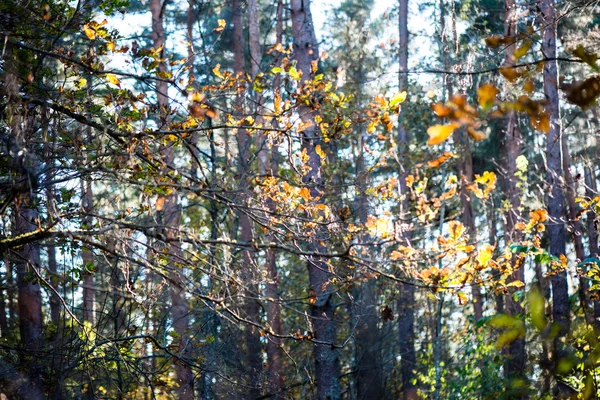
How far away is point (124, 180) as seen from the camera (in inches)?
157

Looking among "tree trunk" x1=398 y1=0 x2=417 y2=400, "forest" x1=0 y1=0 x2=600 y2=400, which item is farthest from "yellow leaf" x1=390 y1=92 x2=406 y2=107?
"tree trunk" x1=398 y1=0 x2=417 y2=400

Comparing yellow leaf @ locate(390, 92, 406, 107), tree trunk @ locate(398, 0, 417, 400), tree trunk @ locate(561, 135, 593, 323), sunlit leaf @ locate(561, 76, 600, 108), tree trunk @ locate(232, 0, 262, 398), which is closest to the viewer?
sunlit leaf @ locate(561, 76, 600, 108)

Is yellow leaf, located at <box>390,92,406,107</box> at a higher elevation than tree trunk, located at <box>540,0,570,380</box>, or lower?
lower

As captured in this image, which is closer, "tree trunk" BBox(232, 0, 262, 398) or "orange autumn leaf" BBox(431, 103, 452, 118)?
"orange autumn leaf" BBox(431, 103, 452, 118)

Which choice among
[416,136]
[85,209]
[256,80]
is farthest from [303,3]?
[416,136]

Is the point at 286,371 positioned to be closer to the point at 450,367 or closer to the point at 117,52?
the point at 450,367

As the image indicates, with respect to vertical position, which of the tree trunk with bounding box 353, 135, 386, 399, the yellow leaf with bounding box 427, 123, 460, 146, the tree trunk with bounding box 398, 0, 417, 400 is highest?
the tree trunk with bounding box 398, 0, 417, 400

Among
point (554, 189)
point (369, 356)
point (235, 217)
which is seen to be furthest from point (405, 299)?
point (235, 217)

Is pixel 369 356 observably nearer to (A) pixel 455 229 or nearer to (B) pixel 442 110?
(A) pixel 455 229

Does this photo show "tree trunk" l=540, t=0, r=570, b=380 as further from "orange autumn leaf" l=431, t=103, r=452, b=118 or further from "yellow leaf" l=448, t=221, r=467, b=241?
"orange autumn leaf" l=431, t=103, r=452, b=118

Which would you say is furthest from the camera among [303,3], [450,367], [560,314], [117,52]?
[450,367]

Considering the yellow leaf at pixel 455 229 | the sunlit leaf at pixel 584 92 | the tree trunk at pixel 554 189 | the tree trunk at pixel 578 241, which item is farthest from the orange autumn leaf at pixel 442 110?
the tree trunk at pixel 554 189

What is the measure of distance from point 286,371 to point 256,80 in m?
9.48

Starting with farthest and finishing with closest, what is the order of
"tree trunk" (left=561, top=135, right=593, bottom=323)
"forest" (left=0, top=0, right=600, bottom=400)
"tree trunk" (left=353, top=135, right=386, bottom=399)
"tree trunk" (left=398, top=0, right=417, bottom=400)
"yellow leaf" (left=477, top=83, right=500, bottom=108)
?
"tree trunk" (left=398, top=0, right=417, bottom=400) < "tree trunk" (left=353, top=135, right=386, bottom=399) < "tree trunk" (left=561, top=135, right=593, bottom=323) < "forest" (left=0, top=0, right=600, bottom=400) < "yellow leaf" (left=477, top=83, right=500, bottom=108)
